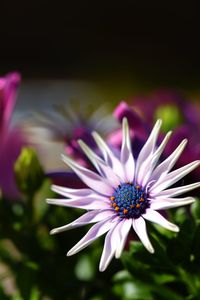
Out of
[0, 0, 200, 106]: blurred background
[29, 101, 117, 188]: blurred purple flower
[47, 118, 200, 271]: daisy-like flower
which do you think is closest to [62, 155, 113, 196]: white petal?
[47, 118, 200, 271]: daisy-like flower

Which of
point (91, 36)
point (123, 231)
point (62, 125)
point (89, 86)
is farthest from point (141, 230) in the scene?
point (91, 36)

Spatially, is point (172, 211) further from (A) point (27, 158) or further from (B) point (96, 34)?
(B) point (96, 34)

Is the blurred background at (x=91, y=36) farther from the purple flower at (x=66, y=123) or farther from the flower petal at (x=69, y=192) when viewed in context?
the flower petal at (x=69, y=192)

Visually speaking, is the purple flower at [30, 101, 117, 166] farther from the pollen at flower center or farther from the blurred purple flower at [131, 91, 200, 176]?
the pollen at flower center

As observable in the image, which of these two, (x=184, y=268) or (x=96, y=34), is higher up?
(x=96, y=34)

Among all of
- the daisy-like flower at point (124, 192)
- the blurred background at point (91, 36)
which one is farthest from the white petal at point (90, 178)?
the blurred background at point (91, 36)

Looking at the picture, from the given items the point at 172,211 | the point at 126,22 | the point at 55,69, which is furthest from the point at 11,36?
the point at 172,211

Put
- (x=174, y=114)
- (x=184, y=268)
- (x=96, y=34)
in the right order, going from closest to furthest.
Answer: (x=184, y=268) → (x=174, y=114) → (x=96, y=34)
